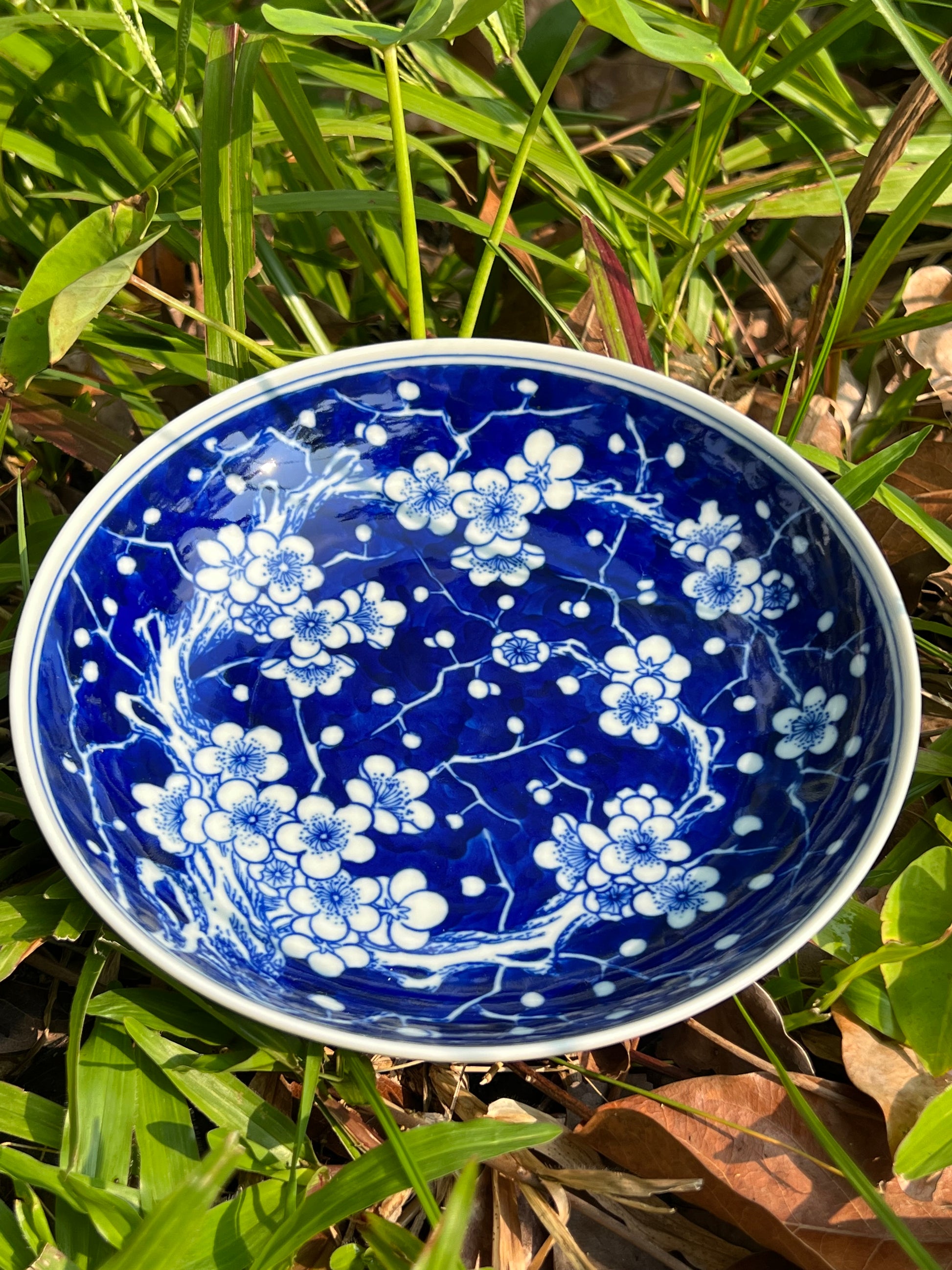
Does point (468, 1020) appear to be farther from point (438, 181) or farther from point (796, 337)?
point (438, 181)

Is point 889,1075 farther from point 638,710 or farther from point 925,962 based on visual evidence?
point 638,710

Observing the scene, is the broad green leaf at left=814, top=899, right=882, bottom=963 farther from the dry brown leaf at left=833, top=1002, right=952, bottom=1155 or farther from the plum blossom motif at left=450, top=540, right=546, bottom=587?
the plum blossom motif at left=450, top=540, right=546, bottom=587

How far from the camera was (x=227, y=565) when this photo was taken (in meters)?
1.08

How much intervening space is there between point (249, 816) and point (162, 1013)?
0.18 meters

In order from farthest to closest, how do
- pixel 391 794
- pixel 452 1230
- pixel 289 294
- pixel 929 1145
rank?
pixel 289 294 < pixel 391 794 < pixel 929 1145 < pixel 452 1230

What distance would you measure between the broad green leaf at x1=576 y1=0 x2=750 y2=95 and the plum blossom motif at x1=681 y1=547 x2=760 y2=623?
411 mm

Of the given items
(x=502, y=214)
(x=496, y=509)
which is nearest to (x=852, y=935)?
(x=496, y=509)

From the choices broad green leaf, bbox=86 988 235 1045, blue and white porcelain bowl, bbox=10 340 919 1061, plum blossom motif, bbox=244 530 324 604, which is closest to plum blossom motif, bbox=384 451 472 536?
blue and white porcelain bowl, bbox=10 340 919 1061

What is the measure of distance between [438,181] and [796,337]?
0.50m

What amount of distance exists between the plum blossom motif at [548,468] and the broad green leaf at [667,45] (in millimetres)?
359

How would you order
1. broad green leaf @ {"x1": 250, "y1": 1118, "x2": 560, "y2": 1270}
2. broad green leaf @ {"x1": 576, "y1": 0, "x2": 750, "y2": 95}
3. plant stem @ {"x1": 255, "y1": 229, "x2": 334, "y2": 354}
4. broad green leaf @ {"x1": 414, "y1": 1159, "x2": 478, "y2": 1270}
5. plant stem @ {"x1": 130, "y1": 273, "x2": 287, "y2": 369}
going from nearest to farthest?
broad green leaf @ {"x1": 414, "y1": 1159, "x2": 478, "y2": 1270} → broad green leaf @ {"x1": 250, "y1": 1118, "x2": 560, "y2": 1270} → broad green leaf @ {"x1": 576, "y1": 0, "x2": 750, "y2": 95} → plant stem @ {"x1": 130, "y1": 273, "x2": 287, "y2": 369} → plant stem @ {"x1": 255, "y1": 229, "x2": 334, "y2": 354}

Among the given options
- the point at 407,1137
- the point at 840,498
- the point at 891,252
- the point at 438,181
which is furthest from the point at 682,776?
the point at 438,181

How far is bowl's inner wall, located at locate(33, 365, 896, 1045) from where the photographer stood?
899 mm

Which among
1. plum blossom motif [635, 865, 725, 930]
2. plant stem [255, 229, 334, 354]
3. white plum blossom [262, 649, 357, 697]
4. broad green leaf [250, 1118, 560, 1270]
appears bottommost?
broad green leaf [250, 1118, 560, 1270]
